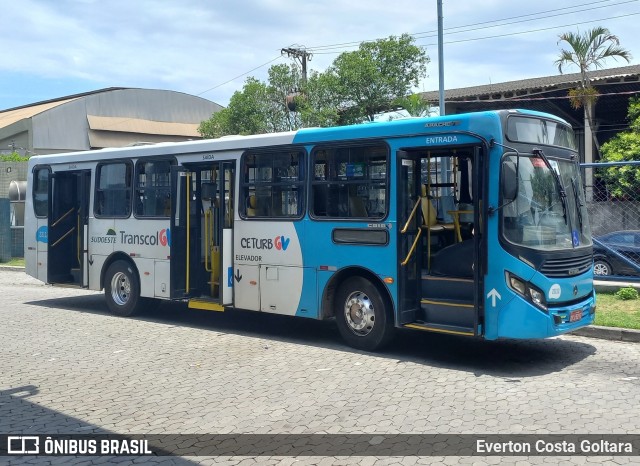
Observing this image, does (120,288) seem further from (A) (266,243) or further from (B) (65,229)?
(A) (266,243)

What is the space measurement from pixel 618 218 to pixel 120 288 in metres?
9.10

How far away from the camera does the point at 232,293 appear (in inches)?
435

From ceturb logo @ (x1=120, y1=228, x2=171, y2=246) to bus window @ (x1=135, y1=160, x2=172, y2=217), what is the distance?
327mm

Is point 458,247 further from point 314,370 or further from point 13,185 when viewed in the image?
point 13,185

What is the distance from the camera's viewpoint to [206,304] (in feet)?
37.6

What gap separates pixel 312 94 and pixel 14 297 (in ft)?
53.1

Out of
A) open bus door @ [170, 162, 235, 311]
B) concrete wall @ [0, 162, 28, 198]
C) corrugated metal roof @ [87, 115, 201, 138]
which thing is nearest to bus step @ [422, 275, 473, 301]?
open bus door @ [170, 162, 235, 311]

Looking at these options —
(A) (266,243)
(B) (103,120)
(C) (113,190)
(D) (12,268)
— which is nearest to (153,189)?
(C) (113,190)

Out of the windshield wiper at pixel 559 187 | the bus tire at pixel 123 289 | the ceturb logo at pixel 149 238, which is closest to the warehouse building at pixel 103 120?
the bus tire at pixel 123 289

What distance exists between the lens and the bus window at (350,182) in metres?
9.21

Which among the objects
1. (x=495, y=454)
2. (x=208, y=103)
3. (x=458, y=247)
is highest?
(x=208, y=103)

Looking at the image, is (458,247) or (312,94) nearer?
(458,247)

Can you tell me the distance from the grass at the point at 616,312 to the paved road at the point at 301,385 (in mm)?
528

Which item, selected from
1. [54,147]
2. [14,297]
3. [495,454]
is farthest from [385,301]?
[54,147]
